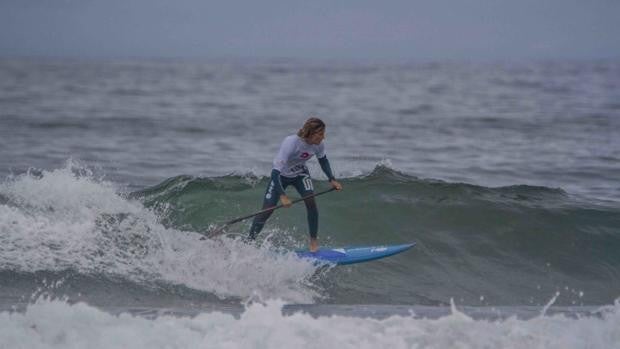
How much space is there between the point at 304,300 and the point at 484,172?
41.3ft

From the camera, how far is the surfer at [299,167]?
11062 mm

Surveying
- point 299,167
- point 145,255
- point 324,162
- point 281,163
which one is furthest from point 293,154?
point 145,255

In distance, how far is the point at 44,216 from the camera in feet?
41.5

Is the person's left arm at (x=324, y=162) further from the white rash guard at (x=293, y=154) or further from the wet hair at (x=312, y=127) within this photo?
the wet hair at (x=312, y=127)

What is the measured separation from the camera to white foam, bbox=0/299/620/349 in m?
8.02

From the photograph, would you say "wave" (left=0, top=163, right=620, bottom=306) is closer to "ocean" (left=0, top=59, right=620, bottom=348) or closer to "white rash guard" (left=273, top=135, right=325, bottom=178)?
"ocean" (left=0, top=59, right=620, bottom=348)

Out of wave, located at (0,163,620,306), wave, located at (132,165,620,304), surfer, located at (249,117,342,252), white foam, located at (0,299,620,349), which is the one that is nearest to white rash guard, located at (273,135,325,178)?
surfer, located at (249,117,342,252)

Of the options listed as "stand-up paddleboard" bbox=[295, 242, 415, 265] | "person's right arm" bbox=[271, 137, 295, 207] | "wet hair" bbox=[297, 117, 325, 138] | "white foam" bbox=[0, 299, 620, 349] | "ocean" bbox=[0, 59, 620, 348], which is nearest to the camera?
"white foam" bbox=[0, 299, 620, 349]

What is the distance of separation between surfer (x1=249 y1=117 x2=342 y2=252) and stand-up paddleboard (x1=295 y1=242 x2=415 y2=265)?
13 centimetres

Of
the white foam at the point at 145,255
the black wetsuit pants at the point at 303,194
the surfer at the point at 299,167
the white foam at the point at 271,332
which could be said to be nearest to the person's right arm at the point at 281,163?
the surfer at the point at 299,167

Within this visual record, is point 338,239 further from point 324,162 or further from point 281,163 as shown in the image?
point 281,163

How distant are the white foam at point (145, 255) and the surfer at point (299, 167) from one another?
1.80 feet

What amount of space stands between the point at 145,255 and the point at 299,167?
231cm

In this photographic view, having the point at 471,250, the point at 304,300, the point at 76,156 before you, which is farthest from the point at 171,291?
the point at 76,156
